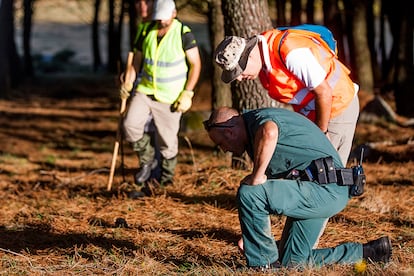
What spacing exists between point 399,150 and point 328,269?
6223mm

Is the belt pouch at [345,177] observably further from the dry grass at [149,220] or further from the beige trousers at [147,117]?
the beige trousers at [147,117]

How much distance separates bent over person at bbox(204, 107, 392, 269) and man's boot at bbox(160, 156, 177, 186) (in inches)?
145

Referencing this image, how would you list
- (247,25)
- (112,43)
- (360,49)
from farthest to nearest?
(112,43), (360,49), (247,25)

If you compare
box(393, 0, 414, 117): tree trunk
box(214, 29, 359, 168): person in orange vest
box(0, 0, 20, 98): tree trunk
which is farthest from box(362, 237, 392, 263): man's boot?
box(0, 0, 20, 98): tree trunk

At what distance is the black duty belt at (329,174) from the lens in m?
5.45

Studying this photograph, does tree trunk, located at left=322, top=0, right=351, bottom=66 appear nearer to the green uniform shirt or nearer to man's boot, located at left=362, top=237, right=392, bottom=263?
man's boot, located at left=362, top=237, right=392, bottom=263

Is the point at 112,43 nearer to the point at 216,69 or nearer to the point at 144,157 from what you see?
the point at 216,69

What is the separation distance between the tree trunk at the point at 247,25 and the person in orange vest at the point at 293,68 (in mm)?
3280

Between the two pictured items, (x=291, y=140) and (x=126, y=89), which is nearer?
(x=291, y=140)

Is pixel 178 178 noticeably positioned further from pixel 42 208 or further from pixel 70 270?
pixel 70 270

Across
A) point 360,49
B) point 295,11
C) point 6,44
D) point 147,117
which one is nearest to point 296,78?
point 147,117

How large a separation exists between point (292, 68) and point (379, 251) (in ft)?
4.40

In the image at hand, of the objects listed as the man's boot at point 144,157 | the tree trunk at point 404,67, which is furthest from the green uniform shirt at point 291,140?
the tree trunk at point 404,67

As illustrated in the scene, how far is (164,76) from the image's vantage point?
888cm
